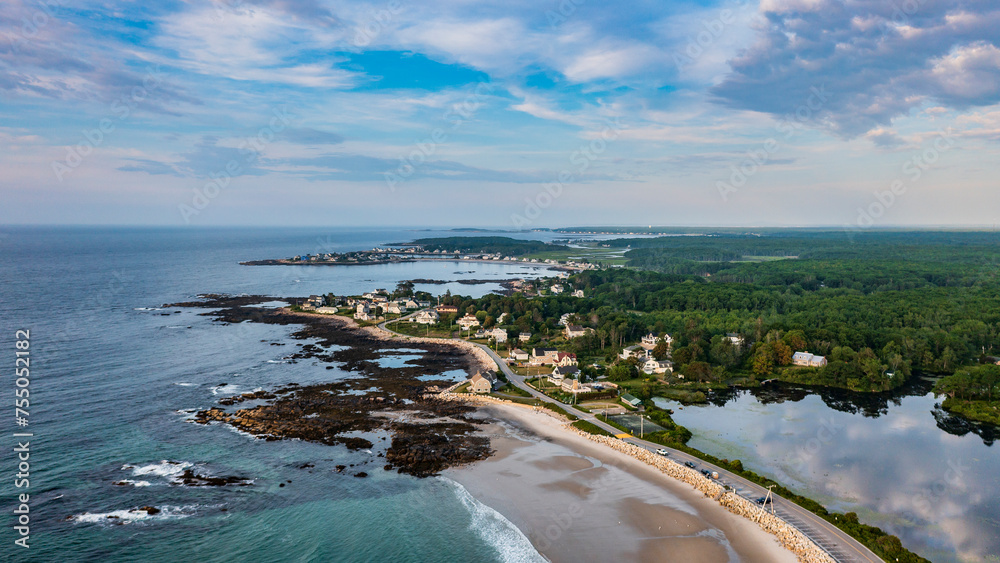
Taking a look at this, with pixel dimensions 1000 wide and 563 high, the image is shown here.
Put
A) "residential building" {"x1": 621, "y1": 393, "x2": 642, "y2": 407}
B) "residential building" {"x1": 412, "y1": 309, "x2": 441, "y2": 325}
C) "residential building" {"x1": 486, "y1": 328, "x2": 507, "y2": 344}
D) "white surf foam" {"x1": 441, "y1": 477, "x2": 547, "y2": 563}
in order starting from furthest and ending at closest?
"residential building" {"x1": 412, "y1": 309, "x2": 441, "y2": 325}, "residential building" {"x1": 486, "y1": 328, "x2": 507, "y2": 344}, "residential building" {"x1": 621, "y1": 393, "x2": 642, "y2": 407}, "white surf foam" {"x1": 441, "y1": 477, "x2": 547, "y2": 563}

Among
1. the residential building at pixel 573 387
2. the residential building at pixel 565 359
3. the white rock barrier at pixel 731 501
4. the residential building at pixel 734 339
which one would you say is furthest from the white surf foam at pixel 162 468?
the residential building at pixel 734 339

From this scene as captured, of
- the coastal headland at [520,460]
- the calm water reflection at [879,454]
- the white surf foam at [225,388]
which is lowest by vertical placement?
the calm water reflection at [879,454]

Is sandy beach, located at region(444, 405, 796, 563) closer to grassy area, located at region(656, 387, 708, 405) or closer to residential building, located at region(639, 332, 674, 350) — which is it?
grassy area, located at region(656, 387, 708, 405)

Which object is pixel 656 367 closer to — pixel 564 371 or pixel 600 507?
pixel 564 371

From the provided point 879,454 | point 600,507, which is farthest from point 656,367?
point 600,507

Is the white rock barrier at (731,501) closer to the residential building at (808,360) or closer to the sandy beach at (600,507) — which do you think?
the sandy beach at (600,507)

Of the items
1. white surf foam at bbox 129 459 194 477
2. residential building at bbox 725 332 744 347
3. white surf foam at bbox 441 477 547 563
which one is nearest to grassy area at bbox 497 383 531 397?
white surf foam at bbox 441 477 547 563
